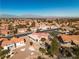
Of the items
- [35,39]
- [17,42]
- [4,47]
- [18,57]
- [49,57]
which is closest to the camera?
[18,57]

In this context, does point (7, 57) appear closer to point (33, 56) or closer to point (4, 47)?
point (33, 56)

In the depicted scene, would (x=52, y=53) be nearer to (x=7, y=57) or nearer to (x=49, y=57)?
(x=49, y=57)

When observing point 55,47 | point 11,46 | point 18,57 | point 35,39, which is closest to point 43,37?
point 35,39

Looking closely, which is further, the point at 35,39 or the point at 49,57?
the point at 35,39

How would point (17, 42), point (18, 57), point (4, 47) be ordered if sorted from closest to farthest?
point (18, 57) < point (4, 47) < point (17, 42)

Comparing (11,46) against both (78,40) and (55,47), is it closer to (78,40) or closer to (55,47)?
(55,47)

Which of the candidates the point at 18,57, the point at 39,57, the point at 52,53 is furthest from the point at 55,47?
the point at 18,57

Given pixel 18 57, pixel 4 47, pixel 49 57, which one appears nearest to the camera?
pixel 18 57

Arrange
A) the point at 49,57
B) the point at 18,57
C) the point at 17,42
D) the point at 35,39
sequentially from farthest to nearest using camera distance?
the point at 35,39, the point at 17,42, the point at 49,57, the point at 18,57

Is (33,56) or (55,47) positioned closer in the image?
(33,56)
